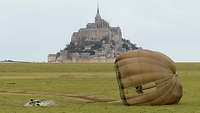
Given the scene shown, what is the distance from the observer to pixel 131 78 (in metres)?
34.4

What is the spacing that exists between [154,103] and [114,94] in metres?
13.8

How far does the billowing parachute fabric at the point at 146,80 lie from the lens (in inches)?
1356

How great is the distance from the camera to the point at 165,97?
34.9 meters

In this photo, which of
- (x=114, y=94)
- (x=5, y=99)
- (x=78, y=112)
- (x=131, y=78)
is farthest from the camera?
(x=114, y=94)

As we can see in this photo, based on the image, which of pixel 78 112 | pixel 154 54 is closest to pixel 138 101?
pixel 154 54

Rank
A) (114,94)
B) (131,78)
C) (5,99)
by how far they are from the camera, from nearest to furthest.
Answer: (131,78), (5,99), (114,94)

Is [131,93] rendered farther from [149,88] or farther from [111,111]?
[111,111]

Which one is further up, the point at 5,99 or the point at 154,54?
the point at 154,54

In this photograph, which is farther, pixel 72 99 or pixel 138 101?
pixel 72 99

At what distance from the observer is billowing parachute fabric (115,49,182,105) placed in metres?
34.4

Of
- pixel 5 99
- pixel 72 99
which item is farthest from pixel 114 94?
pixel 5 99

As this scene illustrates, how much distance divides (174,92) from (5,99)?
42.9ft

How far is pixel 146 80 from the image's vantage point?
34375mm

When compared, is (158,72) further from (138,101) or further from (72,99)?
(72,99)
